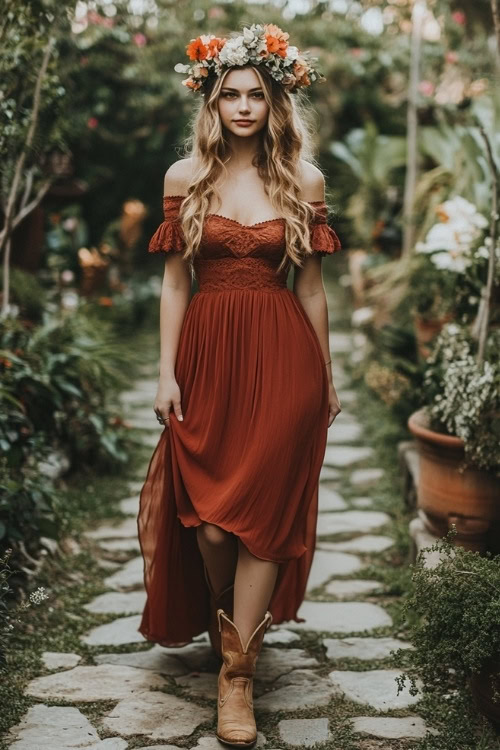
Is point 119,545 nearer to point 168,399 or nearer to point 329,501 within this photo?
point 329,501

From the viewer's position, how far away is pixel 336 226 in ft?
38.2

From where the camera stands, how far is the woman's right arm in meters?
2.75

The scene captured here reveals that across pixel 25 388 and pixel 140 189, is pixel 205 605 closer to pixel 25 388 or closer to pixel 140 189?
pixel 25 388

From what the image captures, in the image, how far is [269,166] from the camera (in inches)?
107

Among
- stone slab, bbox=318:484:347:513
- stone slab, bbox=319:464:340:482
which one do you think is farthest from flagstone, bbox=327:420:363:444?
stone slab, bbox=318:484:347:513

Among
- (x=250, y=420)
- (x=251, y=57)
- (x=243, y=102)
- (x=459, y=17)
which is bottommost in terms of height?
(x=250, y=420)

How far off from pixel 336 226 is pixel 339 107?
4.61ft

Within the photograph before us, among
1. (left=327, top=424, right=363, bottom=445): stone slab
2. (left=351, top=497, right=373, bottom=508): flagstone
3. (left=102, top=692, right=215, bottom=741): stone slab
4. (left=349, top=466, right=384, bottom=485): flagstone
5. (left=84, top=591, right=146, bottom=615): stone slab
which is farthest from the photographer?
(left=327, top=424, right=363, bottom=445): stone slab

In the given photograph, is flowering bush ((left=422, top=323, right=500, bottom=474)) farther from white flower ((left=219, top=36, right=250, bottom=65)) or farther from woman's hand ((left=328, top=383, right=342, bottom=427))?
white flower ((left=219, top=36, right=250, bottom=65))

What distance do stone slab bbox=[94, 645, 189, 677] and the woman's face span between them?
1664 mm

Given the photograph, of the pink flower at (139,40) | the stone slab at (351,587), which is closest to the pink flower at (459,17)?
the pink flower at (139,40)

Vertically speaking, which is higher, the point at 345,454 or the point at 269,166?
the point at 269,166

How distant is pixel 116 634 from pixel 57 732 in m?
0.71

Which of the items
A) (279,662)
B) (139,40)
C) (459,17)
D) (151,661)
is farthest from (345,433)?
(459,17)
